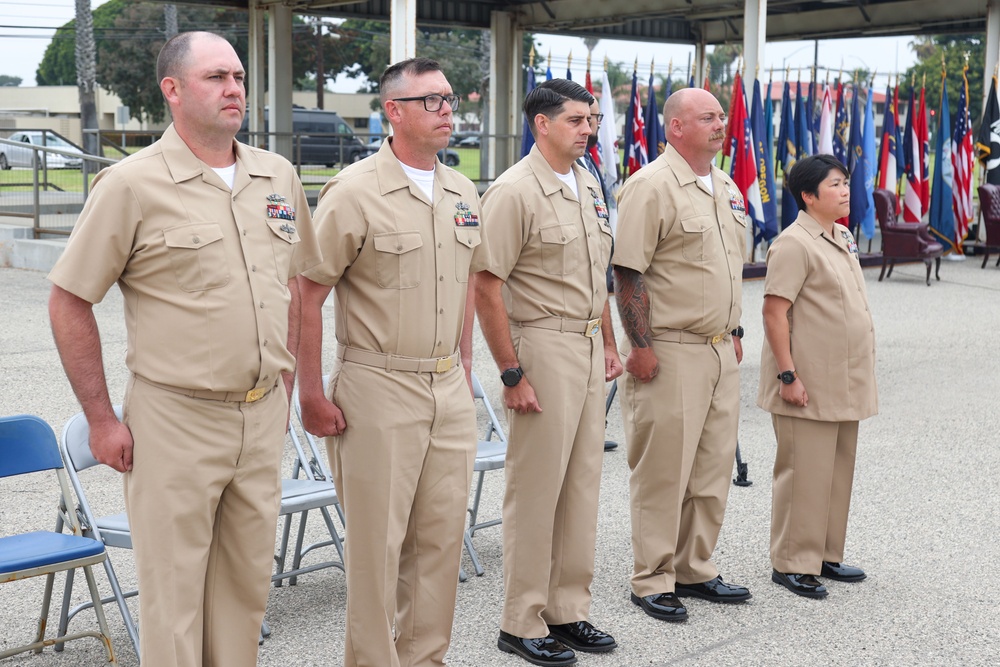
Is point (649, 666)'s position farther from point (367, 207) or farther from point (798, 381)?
point (367, 207)

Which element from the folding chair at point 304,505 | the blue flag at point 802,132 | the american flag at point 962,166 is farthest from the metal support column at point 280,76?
the folding chair at point 304,505

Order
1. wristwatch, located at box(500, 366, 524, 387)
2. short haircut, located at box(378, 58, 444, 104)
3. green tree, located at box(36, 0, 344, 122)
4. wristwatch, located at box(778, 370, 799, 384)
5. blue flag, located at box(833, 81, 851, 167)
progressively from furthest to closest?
green tree, located at box(36, 0, 344, 122) < blue flag, located at box(833, 81, 851, 167) < wristwatch, located at box(778, 370, 799, 384) < wristwatch, located at box(500, 366, 524, 387) < short haircut, located at box(378, 58, 444, 104)

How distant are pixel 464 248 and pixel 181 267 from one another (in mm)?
1005

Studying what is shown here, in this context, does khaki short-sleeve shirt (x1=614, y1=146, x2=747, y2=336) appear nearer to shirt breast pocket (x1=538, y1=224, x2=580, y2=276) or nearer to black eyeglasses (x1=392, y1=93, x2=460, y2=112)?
shirt breast pocket (x1=538, y1=224, x2=580, y2=276)

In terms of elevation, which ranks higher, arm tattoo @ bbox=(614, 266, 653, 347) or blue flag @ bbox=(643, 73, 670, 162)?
blue flag @ bbox=(643, 73, 670, 162)

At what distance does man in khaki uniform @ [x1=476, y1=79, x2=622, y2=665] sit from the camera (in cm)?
394

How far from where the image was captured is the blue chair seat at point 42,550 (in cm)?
337

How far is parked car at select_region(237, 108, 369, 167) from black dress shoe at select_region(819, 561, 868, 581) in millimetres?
10682

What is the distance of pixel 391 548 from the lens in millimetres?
3436

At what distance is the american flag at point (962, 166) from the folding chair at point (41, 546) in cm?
1722

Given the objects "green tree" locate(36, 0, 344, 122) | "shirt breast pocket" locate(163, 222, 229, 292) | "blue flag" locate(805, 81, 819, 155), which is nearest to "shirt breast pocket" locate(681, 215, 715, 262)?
"shirt breast pocket" locate(163, 222, 229, 292)

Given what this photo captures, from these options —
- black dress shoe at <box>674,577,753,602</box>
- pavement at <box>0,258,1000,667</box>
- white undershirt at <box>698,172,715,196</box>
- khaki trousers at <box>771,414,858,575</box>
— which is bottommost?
pavement at <box>0,258,1000,667</box>

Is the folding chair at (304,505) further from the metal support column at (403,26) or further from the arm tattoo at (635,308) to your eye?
the metal support column at (403,26)

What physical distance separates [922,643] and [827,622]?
0.35 m
